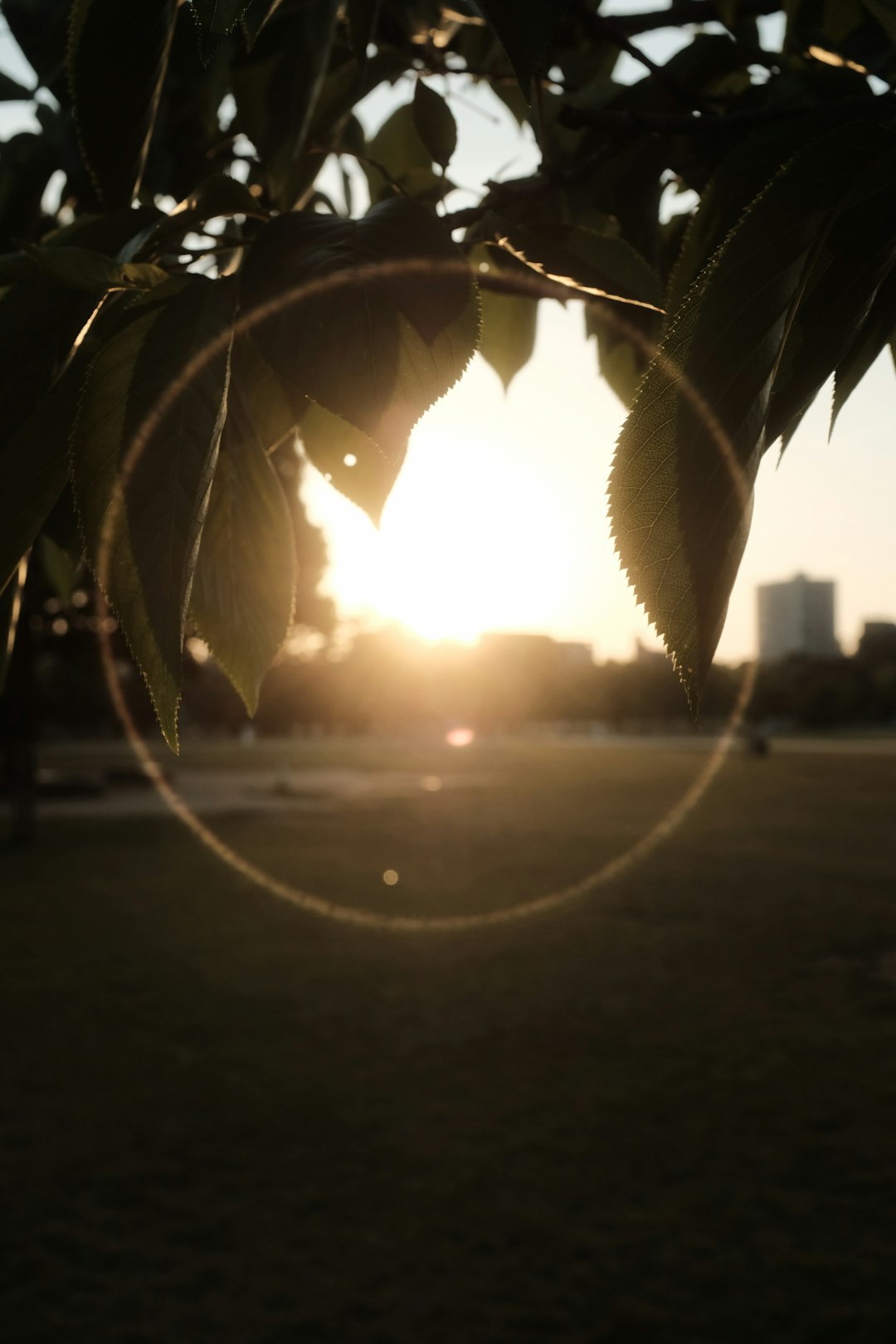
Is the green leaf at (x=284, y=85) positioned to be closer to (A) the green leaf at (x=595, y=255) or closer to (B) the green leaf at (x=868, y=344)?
(A) the green leaf at (x=595, y=255)

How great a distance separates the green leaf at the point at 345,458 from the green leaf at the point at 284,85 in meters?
0.32

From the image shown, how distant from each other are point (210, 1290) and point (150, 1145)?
1.79m

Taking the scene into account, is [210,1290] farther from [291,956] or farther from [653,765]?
[653,765]

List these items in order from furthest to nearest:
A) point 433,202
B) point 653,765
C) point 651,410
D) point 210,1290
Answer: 1. point 653,765
2. point 210,1290
3. point 433,202
4. point 651,410

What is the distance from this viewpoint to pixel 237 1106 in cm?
779

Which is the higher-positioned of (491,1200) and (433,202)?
(433,202)

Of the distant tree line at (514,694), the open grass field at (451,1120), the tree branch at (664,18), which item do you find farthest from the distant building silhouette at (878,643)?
the tree branch at (664,18)

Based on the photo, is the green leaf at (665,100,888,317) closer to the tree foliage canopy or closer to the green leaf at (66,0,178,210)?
the tree foliage canopy

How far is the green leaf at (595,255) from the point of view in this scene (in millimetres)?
849

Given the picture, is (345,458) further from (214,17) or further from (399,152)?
(399,152)

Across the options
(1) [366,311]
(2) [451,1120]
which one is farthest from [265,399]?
(2) [451,1120]

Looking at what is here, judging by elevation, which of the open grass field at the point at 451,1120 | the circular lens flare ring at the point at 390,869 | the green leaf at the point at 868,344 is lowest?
the open grass field at the point at 451,1120

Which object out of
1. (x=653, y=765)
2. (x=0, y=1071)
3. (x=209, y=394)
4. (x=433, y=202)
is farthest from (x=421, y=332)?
(x=653, y=765)

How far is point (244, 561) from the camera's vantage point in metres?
0.86
